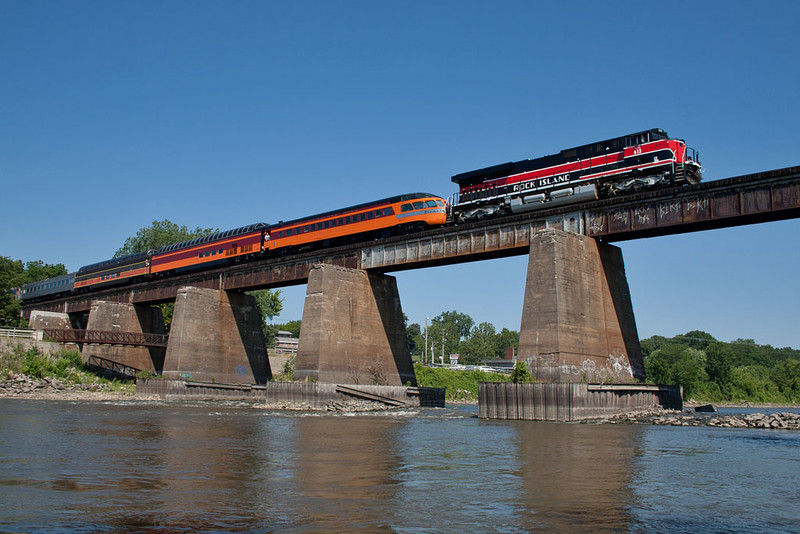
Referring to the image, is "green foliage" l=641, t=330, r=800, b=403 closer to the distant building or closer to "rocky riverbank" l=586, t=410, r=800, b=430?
the distant building

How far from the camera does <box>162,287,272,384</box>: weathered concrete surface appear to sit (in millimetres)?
52031

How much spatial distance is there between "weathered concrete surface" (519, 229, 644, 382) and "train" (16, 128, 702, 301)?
3476 mm

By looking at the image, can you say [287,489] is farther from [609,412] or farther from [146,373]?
[146,373]

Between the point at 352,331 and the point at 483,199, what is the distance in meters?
12.6

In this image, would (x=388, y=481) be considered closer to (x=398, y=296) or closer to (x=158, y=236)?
(x=398, y=296)

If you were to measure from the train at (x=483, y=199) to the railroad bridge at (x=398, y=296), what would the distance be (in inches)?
43.8

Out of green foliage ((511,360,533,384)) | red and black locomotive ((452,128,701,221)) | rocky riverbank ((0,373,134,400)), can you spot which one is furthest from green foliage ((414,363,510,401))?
green foliage ((511,360,533,384))

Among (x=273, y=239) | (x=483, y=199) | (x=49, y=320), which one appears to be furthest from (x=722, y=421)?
(x=49, y=320)

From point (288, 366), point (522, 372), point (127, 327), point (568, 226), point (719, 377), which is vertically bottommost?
point (719, 377)

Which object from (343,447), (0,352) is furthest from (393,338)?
(0,352)

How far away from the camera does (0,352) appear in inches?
2215

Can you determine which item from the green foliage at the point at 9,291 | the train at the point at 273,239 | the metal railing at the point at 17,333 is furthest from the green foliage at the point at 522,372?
the green foliage at the point at 9,291

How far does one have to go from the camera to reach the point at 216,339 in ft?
177

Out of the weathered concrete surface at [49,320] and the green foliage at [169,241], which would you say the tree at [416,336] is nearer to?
the green foliage at [169,241]
